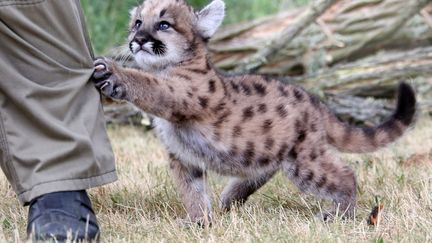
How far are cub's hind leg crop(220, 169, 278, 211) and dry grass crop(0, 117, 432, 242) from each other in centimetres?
8

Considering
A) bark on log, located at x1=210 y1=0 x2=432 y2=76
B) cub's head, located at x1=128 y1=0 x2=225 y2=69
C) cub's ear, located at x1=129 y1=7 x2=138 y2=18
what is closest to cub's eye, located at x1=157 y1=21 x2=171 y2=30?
cub's head, located at x1=128 y1=0 x2=225 y2=69

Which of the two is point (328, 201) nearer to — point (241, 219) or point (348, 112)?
point (241, 219)

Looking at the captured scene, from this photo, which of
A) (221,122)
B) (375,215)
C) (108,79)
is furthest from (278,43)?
(108,79)

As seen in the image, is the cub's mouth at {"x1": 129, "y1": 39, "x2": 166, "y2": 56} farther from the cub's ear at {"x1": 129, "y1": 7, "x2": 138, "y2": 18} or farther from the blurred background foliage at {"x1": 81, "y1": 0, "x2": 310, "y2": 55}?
the blurred background foliage at {"x1": 81, "y1": 0, "x2": 310, "y2": 55}

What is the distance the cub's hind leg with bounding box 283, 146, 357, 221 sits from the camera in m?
4.54

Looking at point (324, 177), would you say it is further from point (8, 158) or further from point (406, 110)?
point (8, 158)

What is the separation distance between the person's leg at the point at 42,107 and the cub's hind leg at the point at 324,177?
1.17 m

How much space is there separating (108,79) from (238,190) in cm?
121

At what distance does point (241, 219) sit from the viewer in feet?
13.6

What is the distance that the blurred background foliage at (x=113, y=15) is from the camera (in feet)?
32.0

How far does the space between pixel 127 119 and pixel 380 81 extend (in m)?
2.26

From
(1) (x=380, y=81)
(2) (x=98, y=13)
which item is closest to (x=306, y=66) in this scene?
(1) (x=380, y=81)

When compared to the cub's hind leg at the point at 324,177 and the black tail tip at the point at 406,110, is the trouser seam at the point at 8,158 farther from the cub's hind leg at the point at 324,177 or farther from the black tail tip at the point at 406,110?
the black tail tip at the point at 406,110

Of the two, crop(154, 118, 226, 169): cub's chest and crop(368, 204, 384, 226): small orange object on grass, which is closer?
crop(368, 204, 384, 226): small orange object on grass
